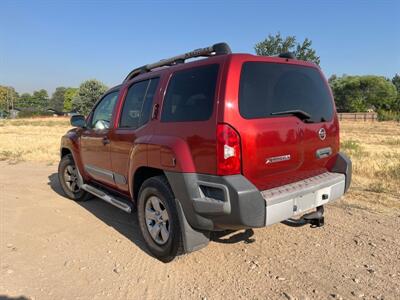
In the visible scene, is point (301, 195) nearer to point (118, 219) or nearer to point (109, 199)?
point (109, 199)

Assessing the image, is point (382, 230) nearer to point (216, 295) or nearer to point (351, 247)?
point (351, 247)

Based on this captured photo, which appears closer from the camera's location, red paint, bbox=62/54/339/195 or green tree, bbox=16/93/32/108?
red paint, bbox=62/54/339/195

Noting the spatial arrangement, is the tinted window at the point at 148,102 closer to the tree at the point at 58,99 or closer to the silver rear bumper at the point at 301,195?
the silver rear bumper at the point at 301,195

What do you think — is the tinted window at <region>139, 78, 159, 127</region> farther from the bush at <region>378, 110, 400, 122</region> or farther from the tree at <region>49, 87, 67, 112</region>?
the tree at <region>49, 87, 67, 112</region>

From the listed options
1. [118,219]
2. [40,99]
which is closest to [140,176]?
[118,219]

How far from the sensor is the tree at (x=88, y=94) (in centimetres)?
6950

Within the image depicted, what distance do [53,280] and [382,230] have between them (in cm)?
378

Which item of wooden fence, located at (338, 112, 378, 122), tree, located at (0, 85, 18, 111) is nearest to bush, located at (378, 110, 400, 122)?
wooden fence, located at (338, 112, 378, 122)

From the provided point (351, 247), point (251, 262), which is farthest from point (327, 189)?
point (251, 262)

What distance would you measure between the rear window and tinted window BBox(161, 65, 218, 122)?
29cm

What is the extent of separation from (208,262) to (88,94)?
232 ft

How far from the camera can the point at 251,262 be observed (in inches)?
149

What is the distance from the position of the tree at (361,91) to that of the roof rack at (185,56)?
72523 mm

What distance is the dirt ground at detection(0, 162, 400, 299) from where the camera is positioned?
3.25 metres
